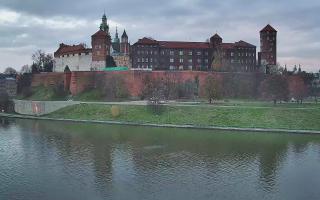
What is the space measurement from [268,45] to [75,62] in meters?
32.4

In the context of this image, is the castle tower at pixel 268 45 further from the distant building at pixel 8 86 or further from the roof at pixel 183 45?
the distant building at pixel 8 86

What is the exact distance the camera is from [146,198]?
19781 mm

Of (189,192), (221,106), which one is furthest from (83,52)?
(189,192)

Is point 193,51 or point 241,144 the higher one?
point 193,51

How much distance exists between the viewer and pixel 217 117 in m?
45.2

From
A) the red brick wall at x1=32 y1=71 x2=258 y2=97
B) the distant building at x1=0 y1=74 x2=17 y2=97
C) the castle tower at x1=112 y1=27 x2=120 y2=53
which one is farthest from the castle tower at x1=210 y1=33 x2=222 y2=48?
the distant building at x1=0 y1=74 x2=17 y2=97

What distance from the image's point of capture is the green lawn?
4241 centimetres

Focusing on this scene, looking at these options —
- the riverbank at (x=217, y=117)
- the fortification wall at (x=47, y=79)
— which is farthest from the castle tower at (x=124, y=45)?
the riverbank at (x=217, y=117)

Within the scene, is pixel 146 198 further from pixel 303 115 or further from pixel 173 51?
pixel 173 51

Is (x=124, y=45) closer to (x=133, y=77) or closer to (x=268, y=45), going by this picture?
(x=133, y=77)

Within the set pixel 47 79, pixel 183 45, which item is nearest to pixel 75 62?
pixel 47 79

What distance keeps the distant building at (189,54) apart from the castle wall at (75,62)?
8.15 meters

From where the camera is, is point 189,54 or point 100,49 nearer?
point 100,49

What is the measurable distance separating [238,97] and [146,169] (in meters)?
38.2
